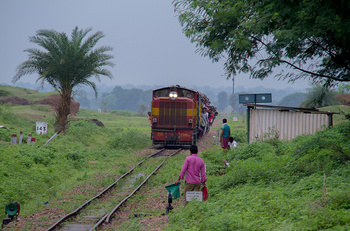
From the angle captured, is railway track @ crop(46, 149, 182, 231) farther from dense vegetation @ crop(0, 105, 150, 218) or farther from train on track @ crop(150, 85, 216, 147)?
train on track @ crop(150, 85, 216, 147)

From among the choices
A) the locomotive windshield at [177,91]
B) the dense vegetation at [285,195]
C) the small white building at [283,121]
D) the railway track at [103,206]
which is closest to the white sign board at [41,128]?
the locomotive windshield at [177,91]

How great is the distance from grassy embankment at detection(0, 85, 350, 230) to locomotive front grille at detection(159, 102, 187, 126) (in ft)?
11.6

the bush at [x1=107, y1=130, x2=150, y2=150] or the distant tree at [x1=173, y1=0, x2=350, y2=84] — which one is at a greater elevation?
the distant tree at [x1=173, y1=0, x2=350, y2=84]

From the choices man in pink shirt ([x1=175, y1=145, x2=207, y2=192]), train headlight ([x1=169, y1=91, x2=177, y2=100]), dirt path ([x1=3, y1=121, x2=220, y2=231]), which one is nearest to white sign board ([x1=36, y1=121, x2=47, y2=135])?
train headlight ([x1=169, y1=91, x2=177, y2=100])

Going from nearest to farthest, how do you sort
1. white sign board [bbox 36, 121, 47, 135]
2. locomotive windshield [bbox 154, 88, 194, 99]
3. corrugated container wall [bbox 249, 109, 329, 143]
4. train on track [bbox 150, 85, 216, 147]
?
corrugated container wall [bbox 249, 109, 329, 143], train on track [bbox 150, 85, 216, 147], white sign board [bbox 36, 121, 47, 135], locomotive windshield [bbox 154, 88, 194, 99]

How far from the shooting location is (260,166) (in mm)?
10586

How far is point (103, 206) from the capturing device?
10.1 metres

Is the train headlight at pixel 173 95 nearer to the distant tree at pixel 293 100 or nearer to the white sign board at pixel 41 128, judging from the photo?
the white sign board at pixel 41 128

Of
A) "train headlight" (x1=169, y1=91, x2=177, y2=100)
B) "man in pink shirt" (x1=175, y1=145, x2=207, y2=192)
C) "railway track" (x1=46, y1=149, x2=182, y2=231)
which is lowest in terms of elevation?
"railway track" (x1=46, y1=149, x2=182, y2=231)

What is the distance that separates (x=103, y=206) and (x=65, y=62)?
1546cm

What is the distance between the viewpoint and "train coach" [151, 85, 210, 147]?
845 inches

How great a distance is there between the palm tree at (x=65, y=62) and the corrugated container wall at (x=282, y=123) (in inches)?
487

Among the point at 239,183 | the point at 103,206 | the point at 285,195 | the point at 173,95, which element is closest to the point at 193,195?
the point at 285,195

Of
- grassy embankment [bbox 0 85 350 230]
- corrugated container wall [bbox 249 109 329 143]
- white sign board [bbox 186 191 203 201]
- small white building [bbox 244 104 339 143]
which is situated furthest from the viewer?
corrugated container wall [bbox 249 109 329 143]
